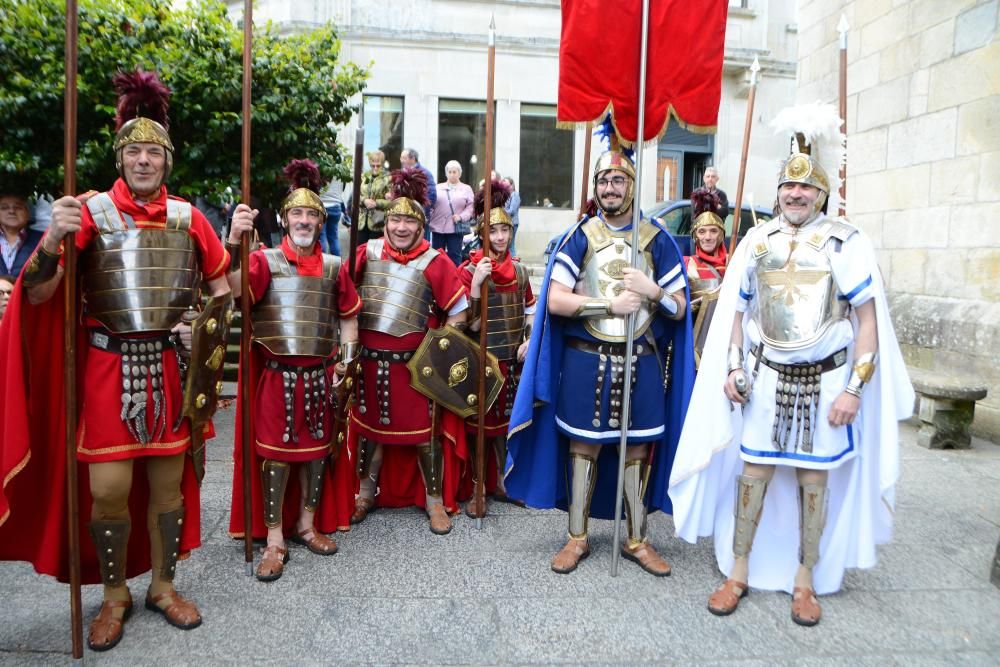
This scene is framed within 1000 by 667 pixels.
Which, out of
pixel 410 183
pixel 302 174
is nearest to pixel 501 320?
pixel 410 183

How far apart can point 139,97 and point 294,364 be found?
50.0 inches

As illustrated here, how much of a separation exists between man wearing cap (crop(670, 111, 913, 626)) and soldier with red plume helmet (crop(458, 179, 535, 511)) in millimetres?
1280

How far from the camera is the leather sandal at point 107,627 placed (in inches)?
105

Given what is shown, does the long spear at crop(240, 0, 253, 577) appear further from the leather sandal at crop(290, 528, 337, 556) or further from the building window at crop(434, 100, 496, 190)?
the building window at crop(434, 100, 496, 190)

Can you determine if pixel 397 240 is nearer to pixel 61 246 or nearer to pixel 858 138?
pixel 61 246

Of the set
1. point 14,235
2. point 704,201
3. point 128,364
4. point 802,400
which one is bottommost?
point 802,400

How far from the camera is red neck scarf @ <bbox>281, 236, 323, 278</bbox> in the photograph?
3434 millimetres

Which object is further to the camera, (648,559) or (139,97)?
(648,559)

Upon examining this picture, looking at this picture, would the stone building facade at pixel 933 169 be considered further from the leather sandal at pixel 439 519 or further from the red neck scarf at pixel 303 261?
the red neck scarf at pixel 303 261

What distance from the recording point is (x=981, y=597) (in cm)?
317

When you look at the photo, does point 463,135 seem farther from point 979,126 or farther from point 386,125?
point 979,126

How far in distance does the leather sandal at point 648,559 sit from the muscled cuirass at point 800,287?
45.2 inches

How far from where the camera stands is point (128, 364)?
2674 millimetres

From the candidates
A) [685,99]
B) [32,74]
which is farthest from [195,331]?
[32,74]
